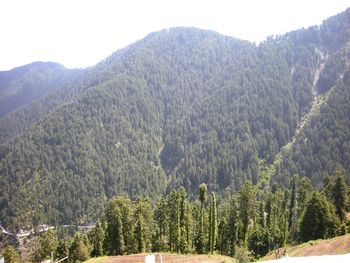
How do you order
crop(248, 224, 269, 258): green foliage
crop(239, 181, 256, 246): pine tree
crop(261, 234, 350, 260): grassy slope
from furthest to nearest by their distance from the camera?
crop(248, 224, 269, 258): green foliage, crop(239, 181, 256, 246): pine tree, crop(261, 234, 350, 260): grassy slope

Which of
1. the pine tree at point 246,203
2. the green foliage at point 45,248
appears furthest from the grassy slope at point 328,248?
the green foliage at point 45,248

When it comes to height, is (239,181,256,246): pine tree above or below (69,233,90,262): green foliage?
above

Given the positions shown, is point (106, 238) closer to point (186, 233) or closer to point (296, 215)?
point (186, 233)

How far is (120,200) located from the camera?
343 ft

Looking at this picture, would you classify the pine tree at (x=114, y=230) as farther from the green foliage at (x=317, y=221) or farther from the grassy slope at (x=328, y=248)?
the green foliage at (x=317, y=221)

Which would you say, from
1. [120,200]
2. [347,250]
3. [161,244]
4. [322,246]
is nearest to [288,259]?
[347,250]

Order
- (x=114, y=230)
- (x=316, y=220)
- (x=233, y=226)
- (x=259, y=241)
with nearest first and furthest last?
(x=316, y=220), (x=114, y=230), (x=233, y=226), (x=259, y=241)

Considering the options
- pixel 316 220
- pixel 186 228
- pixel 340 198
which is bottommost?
pixel 186 228

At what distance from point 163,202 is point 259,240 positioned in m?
35.3

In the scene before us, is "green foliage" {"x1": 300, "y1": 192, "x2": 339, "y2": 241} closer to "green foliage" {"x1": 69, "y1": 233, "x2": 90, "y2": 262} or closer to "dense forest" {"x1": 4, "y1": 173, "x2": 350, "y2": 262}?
"dense forest" {"x1": 4, "y1": 173, "x2": 350, "y2": 262}

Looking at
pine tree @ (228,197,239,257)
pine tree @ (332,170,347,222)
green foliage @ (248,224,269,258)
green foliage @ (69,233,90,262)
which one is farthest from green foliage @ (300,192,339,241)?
green foliage @ (69,233,90,262)

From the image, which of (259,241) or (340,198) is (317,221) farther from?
(259,241)

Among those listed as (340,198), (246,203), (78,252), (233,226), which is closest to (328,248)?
(246,203)

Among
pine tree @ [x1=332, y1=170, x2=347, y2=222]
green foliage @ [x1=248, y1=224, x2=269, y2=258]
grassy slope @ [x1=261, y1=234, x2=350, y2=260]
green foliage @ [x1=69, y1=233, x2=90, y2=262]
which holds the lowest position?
green foliage @ [x1=248, y1=224, x2=269, y2=258]
